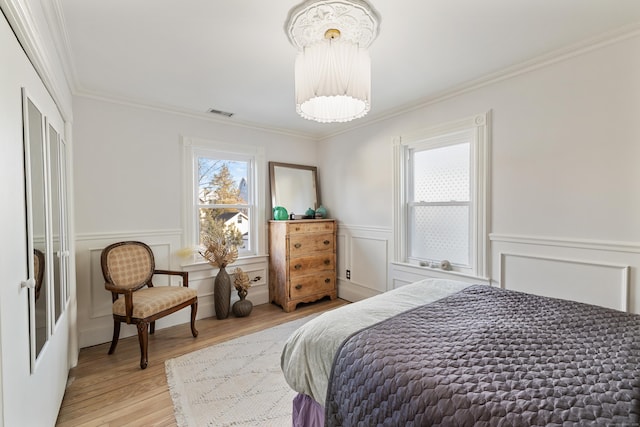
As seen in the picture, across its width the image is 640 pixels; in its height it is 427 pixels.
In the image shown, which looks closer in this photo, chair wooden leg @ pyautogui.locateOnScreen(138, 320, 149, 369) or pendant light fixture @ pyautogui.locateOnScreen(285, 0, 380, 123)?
pendant light fixture @ pyautogui.locateOnScreen(285, 0, 380, 123)

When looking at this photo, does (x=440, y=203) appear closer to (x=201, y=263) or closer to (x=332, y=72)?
(x=332, y=72)

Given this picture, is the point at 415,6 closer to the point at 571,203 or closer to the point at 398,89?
the point at 398,89

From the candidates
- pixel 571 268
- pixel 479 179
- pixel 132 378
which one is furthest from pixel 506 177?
pixel 132 378

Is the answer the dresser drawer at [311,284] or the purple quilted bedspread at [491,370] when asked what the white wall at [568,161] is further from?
the dresser drawer at [311,284]

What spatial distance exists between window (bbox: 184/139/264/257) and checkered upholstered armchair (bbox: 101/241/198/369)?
545 mm

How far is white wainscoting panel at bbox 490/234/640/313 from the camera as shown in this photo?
6.31 ft

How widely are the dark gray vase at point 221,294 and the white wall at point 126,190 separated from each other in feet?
0.55

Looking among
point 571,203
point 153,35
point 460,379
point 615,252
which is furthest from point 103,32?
point 615,252

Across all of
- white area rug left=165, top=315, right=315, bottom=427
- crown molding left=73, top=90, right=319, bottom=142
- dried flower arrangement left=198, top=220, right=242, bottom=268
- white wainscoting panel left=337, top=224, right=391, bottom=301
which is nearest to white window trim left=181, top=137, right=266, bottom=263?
dried flower arrangement left=198, top=220, right=242, bottom=268

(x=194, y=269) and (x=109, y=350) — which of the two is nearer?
(x=109, y=350)

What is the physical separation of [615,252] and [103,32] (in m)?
3.65

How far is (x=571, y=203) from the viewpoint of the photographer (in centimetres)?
214

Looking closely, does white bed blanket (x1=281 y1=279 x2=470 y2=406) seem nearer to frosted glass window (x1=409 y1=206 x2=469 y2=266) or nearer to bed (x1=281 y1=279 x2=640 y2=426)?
bed (x1=281 y1=279 x2=640 y2=426)

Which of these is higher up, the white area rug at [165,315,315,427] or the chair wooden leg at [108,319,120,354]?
the chair wooden leg at [108,319,120,354]
